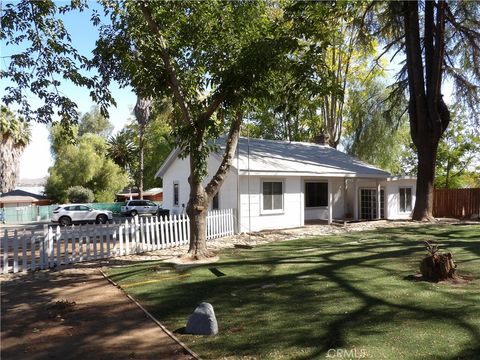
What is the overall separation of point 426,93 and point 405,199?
621 centimetres

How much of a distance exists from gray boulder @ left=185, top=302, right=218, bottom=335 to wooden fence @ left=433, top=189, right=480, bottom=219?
77.7 feet

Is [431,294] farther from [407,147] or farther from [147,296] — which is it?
[407,147]

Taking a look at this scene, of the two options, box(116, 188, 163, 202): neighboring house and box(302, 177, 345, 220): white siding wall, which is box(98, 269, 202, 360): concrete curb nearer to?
box(302, 177, 345, 220): white siding wall

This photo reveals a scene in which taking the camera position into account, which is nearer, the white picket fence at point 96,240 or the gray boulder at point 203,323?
the gray boulder at point 203,323

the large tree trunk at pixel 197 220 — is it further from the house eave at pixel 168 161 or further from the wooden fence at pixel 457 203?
the wooden fence at pixel 457 203

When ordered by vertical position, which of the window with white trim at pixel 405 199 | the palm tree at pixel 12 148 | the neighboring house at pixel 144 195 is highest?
the palm tree at pixel 12 148

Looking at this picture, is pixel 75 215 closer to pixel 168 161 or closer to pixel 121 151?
pixel 168 161

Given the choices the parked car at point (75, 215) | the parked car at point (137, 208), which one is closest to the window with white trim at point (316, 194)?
the parked car at point (75, 215)

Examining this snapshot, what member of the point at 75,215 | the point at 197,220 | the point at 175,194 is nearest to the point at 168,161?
the point at 175,194

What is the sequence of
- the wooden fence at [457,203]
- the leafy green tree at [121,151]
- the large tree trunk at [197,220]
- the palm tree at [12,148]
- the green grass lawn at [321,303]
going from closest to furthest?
1. the green grass lawn at [321,303]
2. the large tree trunk at [197,220]
3. the wooden fence at [457,203]
4. the palm tree at [12,148]
5. the leafy green tree at [121,151]

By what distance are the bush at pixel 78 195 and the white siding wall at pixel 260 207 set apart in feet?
97.2

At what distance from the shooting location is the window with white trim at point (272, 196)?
1942cm

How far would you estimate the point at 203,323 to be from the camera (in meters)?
5.88

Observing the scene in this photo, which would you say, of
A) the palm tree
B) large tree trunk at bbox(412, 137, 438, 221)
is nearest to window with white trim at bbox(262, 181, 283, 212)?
large tree trunk at bbox(412, 137, 438, 221)
